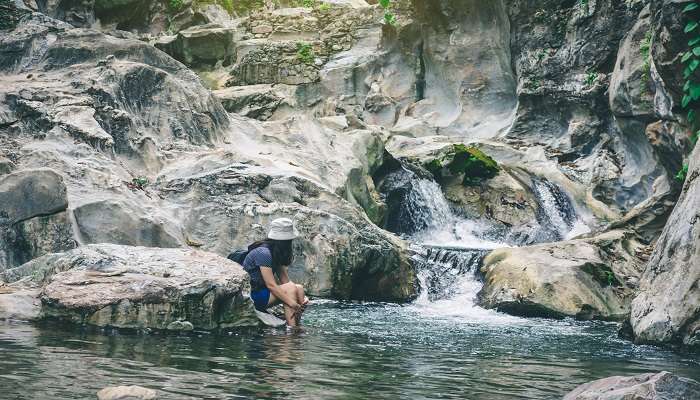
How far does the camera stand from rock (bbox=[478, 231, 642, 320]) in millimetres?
11867

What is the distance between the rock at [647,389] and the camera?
446 cm

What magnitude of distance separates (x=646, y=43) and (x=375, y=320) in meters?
9.66

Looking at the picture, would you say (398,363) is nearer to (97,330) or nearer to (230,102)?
(97,330)

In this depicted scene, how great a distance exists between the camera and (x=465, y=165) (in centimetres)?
1897

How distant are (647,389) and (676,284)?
14.1 ft

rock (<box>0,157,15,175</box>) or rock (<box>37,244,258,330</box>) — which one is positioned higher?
rock (<box>0,157,15,175</box>)

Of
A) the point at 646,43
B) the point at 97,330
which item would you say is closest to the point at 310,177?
the point at 97,330

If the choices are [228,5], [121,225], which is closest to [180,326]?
[121,225]

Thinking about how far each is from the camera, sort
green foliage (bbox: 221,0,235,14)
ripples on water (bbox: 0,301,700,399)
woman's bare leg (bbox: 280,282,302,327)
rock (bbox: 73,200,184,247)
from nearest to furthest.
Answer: ripples on water (bbox: 0,301,700,399), woman's bare leg (bbox: 280,282,302,327), rock (bbox: 73,200,184,247), green foliage (bbox: 221,0,235,14)

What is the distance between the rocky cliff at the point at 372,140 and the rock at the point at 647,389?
378 cm

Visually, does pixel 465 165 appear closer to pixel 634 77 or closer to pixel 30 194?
pixel 634 77

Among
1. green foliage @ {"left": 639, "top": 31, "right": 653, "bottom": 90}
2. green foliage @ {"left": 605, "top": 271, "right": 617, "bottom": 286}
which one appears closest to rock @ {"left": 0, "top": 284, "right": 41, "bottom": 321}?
green foliage @ {"left": 605, "top": 271, "right": 617, "bottom": 286}

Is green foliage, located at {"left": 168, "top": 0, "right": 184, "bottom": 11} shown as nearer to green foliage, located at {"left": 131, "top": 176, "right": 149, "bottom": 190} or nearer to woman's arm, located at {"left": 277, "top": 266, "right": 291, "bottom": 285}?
green foliage, located at {"left": 131, "top": 176, "right": 149, "bottom": 190}

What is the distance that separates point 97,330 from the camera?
741 centimetres
